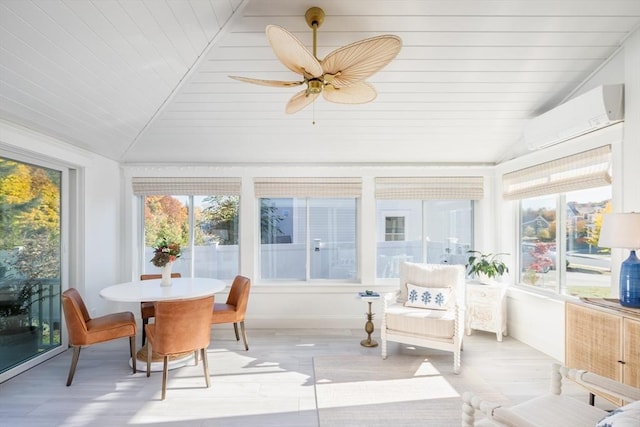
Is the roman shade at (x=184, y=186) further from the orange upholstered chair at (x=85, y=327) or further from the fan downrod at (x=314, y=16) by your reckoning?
the fan downrod at (x=314, y=16)

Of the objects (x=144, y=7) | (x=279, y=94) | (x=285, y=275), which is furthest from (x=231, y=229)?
(x=144, y=7)

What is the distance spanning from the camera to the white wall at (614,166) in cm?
255

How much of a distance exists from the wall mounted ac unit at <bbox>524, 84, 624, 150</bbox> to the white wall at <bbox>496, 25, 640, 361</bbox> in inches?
3.1

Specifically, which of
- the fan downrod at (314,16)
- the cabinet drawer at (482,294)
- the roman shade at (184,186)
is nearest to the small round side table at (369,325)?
the cabinet drawer at (482,294)

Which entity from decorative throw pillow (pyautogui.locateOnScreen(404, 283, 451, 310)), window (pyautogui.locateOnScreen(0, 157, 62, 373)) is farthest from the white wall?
window (pyautogui.locateOnScreen(0, 157, 62, 373))

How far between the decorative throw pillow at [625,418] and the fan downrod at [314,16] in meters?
2.61

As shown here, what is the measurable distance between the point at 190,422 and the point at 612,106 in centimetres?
390

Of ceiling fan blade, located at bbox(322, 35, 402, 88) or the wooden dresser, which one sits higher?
ceiling fan blade, located at bbox(322, 35, 402, 88)

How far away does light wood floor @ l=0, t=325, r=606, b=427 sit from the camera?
7.90 ft

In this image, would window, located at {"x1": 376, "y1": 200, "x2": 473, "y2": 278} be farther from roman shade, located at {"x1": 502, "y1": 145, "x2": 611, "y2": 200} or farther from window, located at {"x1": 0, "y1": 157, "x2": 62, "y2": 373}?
window, located at {"x1": 0, "y1": 157, "x2": 62, "y2": 373}

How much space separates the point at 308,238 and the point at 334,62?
120 inches

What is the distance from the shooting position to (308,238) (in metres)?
4.68

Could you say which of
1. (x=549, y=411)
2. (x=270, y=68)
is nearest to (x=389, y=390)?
(x=549, y=411)

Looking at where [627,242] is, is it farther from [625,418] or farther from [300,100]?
[300,100]
